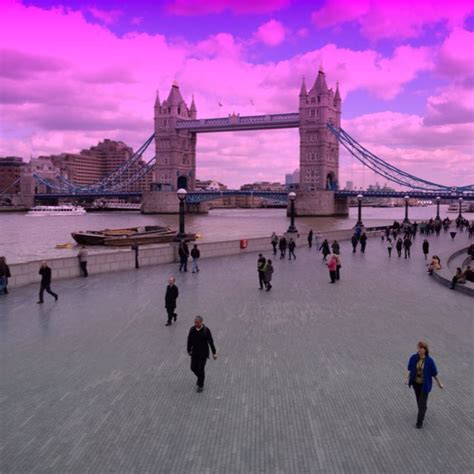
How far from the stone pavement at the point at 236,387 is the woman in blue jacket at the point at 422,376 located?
258 mm

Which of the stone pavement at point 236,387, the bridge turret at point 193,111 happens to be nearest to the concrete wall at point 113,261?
the stone pavement at point 236,387

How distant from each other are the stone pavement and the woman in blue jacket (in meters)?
0.26

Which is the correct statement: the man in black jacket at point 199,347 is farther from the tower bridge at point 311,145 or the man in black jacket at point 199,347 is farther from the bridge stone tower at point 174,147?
the bridge stone tower at point 174,147

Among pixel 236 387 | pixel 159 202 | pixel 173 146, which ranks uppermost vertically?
pixel 173 146

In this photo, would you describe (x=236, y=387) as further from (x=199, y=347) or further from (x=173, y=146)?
(x=173, y=146)

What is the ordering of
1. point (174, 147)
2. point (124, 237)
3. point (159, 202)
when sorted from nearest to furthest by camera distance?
1. point (124, 237)
2. point (159, 202)
3. point (174, 147)

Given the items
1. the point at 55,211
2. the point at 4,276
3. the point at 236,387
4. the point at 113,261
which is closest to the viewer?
the point at 236,387

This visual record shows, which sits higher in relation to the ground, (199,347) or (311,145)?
(311,145)

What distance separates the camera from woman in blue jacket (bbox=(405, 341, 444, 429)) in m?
6.46

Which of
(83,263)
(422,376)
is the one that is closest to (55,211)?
(83,263)

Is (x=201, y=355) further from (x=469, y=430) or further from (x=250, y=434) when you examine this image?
Answer: (x=469, y=430)

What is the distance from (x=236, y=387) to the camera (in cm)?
767

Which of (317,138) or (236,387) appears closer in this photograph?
(236,387)

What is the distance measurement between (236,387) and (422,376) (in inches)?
104
